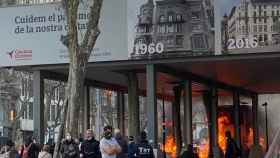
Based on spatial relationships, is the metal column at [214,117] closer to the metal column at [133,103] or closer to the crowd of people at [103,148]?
the metal column at [133,103]

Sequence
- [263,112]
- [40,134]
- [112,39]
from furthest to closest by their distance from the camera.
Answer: [263,112] → [40,134] → [112,39]

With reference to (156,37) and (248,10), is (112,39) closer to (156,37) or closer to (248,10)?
(156,37)

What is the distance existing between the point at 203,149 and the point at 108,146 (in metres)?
20.9

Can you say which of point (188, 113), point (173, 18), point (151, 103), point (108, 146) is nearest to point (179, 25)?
point (173, 18)

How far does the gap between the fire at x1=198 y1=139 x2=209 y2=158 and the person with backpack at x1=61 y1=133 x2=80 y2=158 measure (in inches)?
688

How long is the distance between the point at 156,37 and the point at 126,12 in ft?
4.82

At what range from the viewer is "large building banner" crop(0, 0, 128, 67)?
23250 millimetres

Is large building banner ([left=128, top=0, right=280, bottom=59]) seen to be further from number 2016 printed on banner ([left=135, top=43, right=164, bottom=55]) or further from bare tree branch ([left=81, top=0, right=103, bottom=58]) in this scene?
bare tree branch ([left=81, top=0, right=103, bottom=58])

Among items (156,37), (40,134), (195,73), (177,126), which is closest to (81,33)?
(156,37)

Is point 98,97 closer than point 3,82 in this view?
No

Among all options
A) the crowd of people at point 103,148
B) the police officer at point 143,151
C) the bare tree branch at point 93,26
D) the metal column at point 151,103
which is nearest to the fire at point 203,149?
the metal column at point 151,103

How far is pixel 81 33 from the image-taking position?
2350 cm

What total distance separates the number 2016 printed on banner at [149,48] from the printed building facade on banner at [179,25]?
118 mm

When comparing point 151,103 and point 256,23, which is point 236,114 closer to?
point 151,103
